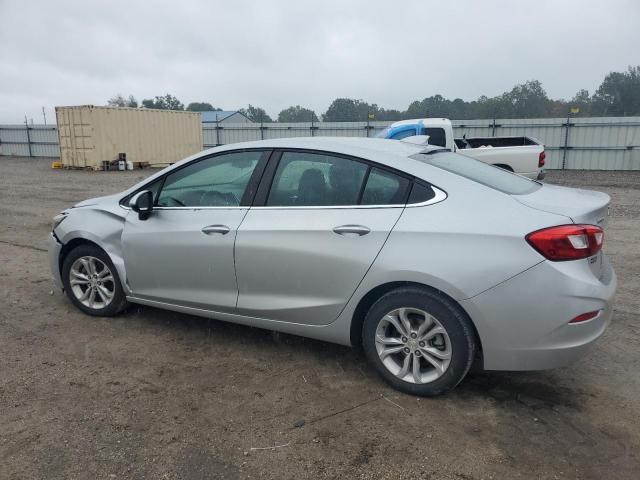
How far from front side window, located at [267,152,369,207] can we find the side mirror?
1.02m

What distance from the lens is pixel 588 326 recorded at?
2793 millimetres

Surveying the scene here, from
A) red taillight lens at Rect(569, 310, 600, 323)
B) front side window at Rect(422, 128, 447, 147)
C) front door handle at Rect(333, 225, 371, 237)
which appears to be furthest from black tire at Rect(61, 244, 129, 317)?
front side window at Rect(422, 128, 447, 147)

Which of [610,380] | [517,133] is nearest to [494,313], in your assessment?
[610,380]

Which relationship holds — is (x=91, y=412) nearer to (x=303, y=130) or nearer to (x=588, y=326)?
(x=588, y=326)

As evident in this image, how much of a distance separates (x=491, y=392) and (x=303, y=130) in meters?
24.1

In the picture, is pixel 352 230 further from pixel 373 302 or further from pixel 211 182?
pixel 211 182

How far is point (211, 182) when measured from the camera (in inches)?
153

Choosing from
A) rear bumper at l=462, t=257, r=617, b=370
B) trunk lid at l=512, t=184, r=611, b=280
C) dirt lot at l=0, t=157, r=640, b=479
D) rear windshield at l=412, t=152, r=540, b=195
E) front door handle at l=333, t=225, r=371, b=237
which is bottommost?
dirt lot at l=0, t=157, r=640, b=479

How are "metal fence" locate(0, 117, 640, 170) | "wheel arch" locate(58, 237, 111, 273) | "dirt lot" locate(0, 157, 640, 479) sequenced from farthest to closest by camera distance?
1. "metal fence" locate(0, 117, 640, 170)
2. "wheel arch" locate(58, 237, 111, 273)
3. "dirt lot" locate(0, 157, 640, 479)

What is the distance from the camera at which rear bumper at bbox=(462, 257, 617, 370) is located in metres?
2.71

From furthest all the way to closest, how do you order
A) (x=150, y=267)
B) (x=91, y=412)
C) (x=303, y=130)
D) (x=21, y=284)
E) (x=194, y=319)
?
(x=303, y=130), (x=21, y=284), (x=194, y=319), (x=150, y=267), (x=91, y=412)

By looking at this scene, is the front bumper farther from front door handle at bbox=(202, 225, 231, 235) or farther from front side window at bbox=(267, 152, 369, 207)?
front side window at bbox=(267, 152, 369, 207)

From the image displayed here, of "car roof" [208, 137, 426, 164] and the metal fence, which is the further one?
the metal fence

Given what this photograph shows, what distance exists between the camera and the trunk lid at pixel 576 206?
2.84m
